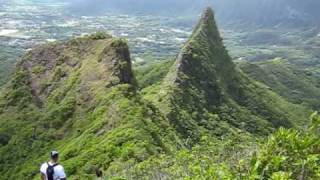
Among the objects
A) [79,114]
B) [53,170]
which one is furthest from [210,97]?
[53,170]

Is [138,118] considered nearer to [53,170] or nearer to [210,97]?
[210,97]

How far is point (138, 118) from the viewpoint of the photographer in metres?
119

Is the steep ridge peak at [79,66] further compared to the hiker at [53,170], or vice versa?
the steep ridge peak at [79,66]

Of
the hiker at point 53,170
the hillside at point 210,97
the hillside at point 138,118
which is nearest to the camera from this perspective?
the hiker at point 53,170

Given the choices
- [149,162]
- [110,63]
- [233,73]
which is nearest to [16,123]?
[110,63]

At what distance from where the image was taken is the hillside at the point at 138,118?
293 feet

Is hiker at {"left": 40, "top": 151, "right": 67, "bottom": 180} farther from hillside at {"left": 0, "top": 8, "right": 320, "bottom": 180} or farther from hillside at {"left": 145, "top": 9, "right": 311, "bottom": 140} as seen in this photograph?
hillside at {"left": 145, "top": 9, "right": 311, "bottom": 140}

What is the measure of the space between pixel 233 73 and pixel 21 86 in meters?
62.6

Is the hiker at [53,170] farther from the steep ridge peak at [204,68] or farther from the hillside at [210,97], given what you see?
the steep ridge peak at [204,68]

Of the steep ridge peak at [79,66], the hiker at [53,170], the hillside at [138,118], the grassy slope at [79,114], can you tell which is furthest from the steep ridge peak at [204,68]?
the hiker at [53,170]

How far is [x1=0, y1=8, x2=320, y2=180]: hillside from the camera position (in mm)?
89375

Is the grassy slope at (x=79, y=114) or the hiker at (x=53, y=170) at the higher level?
the hiker at (x=53, y=170)

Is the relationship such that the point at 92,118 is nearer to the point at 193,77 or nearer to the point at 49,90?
the point at 49,90

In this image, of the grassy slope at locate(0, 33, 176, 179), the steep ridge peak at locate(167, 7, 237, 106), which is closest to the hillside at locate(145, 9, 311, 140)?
the steep ridge peak at locate(167, 7, 237, 106)
